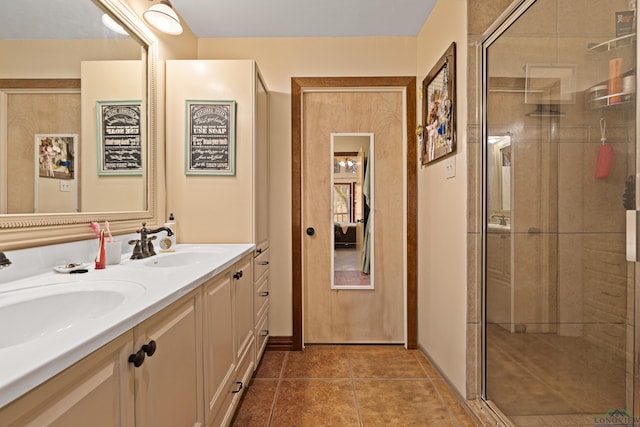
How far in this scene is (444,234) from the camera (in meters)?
2.10

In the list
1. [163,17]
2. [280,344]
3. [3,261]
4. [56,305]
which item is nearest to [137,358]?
[56,305]

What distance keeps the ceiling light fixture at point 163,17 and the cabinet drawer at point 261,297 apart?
161 cm

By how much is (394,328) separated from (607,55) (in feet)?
7.38

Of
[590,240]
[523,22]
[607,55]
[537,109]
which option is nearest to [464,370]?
[590,240]

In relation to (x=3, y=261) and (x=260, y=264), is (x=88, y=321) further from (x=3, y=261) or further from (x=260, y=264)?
(x=260, y=264)

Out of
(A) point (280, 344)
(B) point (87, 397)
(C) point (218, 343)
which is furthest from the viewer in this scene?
(A) point (280, 344)

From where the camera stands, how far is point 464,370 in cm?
183

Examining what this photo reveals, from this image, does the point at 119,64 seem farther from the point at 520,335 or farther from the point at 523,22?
the point at 520,335

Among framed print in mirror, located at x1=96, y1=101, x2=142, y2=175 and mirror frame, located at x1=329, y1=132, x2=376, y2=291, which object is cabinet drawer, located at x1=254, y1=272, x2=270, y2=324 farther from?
framed print in mirror, located at x1=96, y1=101, x2=142, y2=175

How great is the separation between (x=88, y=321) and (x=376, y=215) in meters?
2.26

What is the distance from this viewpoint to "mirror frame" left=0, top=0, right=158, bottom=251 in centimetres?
113

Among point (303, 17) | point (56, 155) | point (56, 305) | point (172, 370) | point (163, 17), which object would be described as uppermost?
point (303, 17)

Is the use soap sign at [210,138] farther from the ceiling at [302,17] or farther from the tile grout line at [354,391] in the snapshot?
the tile grout line at [354,391]

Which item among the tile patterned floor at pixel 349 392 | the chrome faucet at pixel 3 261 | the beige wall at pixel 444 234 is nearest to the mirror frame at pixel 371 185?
the beige wall at pixel 444 234
